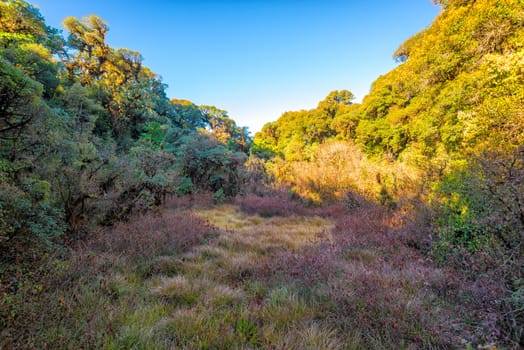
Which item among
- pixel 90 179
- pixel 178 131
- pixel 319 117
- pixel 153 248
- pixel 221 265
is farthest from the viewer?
pixel 319 117

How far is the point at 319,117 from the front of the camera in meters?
26.5

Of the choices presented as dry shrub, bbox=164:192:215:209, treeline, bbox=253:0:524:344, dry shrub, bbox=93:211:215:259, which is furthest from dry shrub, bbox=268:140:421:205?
dry shrub, bbox=93:211:215:259

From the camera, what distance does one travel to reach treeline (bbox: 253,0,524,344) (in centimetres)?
253

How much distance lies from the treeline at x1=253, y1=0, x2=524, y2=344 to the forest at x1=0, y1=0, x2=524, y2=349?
41 millimetres

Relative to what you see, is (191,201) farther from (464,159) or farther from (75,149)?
(464,159)

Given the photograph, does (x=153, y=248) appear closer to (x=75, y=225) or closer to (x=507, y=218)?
(x=75, y=225)

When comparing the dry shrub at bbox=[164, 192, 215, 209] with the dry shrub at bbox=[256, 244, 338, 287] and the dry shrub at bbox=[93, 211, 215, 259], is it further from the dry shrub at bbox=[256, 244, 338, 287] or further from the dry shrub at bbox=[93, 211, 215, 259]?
the dry shrub at bbox=[256, 244, 338, 287]

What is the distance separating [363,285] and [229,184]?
10.6m

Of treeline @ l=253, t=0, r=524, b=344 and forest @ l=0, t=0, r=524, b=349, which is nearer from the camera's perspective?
forest @ l=0, t=0, r=524, b=349

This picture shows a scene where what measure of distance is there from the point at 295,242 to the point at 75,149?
17.0 feet

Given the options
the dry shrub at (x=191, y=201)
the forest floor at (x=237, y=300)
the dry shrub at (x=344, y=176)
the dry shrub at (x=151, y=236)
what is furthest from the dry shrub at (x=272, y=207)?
the forest floor at (x=237, y=300)

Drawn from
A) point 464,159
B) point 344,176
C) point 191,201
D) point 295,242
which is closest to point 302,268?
point 295,242

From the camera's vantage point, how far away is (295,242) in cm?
496

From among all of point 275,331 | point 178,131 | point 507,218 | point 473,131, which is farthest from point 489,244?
point 178,131
